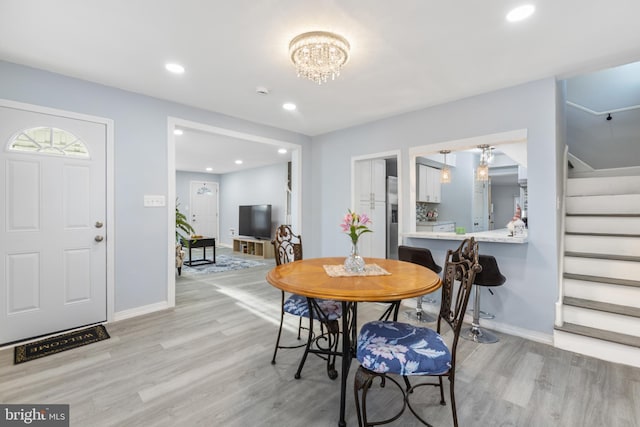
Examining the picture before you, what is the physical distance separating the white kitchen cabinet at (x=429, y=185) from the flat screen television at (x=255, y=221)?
13.1 ft

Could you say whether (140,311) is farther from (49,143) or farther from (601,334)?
(601,334)

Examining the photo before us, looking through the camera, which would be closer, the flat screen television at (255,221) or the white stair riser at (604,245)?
the white stair riser at (604,245)

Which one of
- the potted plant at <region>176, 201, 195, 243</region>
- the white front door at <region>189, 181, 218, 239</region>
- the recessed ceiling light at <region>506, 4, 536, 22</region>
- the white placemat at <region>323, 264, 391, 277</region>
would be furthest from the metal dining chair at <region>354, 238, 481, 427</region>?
the white front door at <region>189, 181, 218, 239</region>

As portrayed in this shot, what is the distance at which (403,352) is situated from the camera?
4.68ft

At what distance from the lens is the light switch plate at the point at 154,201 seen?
3.30m

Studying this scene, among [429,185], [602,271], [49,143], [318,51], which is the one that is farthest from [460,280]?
[429,185]

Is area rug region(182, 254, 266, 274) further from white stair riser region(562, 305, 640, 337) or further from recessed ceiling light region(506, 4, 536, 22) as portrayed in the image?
recessed ceiling light region(506, 4, 536, 22)

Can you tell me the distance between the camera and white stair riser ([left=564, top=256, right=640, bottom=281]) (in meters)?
2.68

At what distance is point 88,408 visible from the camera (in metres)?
1.75

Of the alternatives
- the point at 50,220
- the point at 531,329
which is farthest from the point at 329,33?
the point at 531,329

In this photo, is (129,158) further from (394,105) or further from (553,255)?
(553,255)

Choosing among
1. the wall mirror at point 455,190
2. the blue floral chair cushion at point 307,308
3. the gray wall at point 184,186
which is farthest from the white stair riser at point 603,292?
the gray wall at point 184,186

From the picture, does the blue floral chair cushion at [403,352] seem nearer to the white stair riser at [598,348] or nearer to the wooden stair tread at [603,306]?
the white stair riser at [598,348]

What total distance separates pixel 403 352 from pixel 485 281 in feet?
5.49
